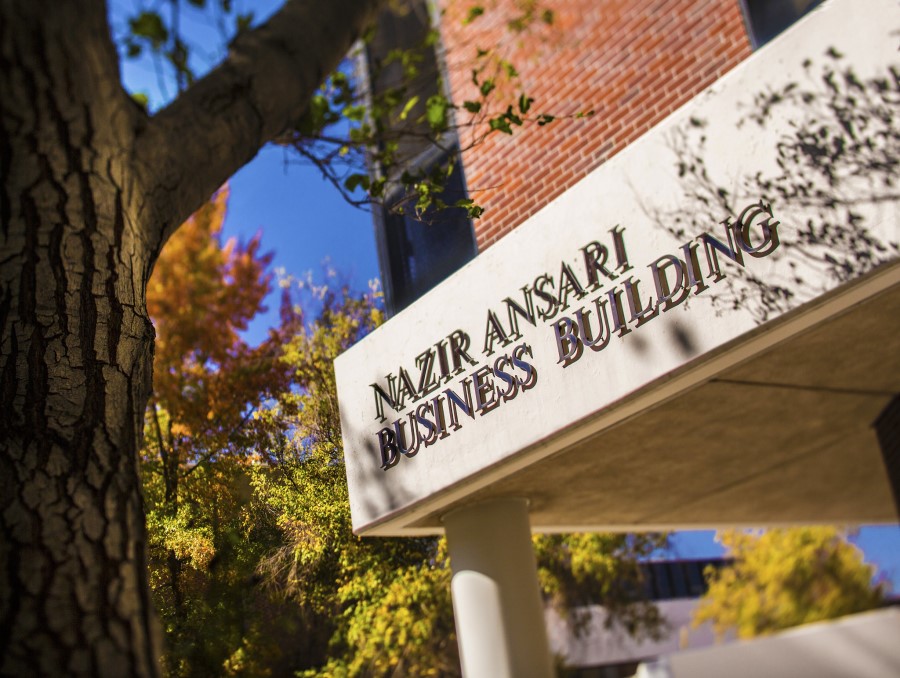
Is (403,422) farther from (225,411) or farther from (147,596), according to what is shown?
(147,596)

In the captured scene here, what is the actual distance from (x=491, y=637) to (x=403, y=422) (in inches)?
65.1

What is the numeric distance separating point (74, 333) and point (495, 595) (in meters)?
4.41

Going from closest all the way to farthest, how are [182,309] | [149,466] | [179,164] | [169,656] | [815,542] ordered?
[179,164] → [169,656] → [149,466] → [182,309] → [815,542]

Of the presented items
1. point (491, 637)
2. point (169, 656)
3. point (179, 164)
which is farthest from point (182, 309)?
point (179, 164)

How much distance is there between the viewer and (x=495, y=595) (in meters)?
6.14

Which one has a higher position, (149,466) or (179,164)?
(179,164)

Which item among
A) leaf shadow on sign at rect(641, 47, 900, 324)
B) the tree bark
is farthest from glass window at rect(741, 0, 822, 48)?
the tree bark

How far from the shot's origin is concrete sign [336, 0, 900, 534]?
13.6 ft

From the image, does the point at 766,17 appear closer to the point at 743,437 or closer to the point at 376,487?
the point at 743,437

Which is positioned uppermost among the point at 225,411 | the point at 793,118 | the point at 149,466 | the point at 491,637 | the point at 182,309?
the point at 182,309

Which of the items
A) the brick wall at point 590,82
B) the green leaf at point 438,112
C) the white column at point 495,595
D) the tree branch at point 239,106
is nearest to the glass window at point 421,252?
the brick wall at point 590,82

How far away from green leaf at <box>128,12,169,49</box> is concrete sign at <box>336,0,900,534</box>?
233 cm

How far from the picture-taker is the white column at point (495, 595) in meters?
6.02

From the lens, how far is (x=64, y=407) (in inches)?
→ 87.5
